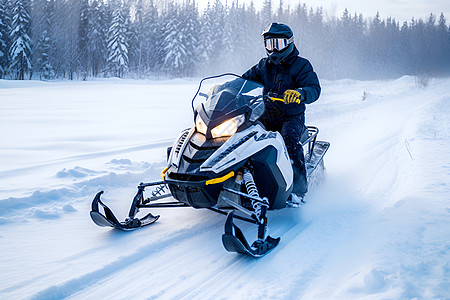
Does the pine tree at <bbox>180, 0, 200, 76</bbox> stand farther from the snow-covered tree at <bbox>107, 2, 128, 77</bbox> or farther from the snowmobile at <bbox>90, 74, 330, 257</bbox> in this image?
the snowmobile at <bbox>90, 74, 330, 257</bbox>

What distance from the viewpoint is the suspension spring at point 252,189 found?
3119mm

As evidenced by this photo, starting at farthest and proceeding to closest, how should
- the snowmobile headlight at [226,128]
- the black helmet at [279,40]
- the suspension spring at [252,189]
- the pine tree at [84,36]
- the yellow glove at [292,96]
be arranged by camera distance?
the pine tree at [84,36] → the black helmet at [279,40] → the yellow glove at [292,96] → the snowmobile headlight at [226,128] → the suspension spring at [252,189]

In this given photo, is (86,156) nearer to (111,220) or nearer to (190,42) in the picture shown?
(111,220)

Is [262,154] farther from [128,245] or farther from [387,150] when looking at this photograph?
[387,150]

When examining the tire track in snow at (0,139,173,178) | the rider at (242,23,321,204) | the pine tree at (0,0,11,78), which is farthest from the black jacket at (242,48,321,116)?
the pine tree at (0,0,11,78)

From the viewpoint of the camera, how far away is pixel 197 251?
10.2 ft

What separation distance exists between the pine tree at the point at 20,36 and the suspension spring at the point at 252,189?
A: 138 feet

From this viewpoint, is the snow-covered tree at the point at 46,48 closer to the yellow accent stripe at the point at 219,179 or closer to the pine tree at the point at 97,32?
the pine tree at the point at 97,32

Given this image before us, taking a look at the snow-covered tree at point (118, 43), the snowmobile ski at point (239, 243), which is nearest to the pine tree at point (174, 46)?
the snow-covered tree at point (118, 43)

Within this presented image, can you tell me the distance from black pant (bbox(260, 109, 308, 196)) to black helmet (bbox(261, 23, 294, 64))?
68 cm

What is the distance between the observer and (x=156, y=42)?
55250mm

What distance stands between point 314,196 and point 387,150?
10.5 ft

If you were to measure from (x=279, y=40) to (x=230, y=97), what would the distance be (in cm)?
115

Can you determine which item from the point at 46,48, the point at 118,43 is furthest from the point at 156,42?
the point at 46,48
